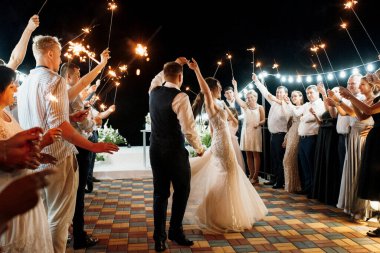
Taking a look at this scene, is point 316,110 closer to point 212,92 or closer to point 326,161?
point 326,161

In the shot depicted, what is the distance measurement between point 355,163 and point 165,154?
2.50 meters

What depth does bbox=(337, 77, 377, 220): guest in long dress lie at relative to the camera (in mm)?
4031

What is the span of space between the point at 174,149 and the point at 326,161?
273cm

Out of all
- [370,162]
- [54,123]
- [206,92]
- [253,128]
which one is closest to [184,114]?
[206,92]

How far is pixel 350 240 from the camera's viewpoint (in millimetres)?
→ 3475

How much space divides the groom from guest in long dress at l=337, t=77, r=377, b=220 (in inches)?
80.9

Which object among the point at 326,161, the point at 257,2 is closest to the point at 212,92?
the point at 326,161

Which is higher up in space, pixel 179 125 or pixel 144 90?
pixel 144 90

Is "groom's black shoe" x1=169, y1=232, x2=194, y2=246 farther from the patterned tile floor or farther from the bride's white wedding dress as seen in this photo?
the bride's white wedding dress

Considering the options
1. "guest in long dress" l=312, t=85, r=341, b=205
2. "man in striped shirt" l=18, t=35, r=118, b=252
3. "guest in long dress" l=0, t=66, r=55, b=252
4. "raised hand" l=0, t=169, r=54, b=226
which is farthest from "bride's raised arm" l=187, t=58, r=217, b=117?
"raised hand" l=0, t=169, r=54, b=226

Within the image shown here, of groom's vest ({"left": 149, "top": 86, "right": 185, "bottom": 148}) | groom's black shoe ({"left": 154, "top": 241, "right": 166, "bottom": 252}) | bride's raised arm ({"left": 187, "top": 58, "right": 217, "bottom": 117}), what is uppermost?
bride's raised arm ({"left": 187, "top": 58, "right": 217, "bottom": 117})

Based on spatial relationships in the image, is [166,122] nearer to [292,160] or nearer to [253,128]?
[292,160]

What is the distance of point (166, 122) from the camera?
10.4 feet

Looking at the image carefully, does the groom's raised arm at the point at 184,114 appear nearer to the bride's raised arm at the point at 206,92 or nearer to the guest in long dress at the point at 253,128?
the bride's raised arm at the point at 206,92
